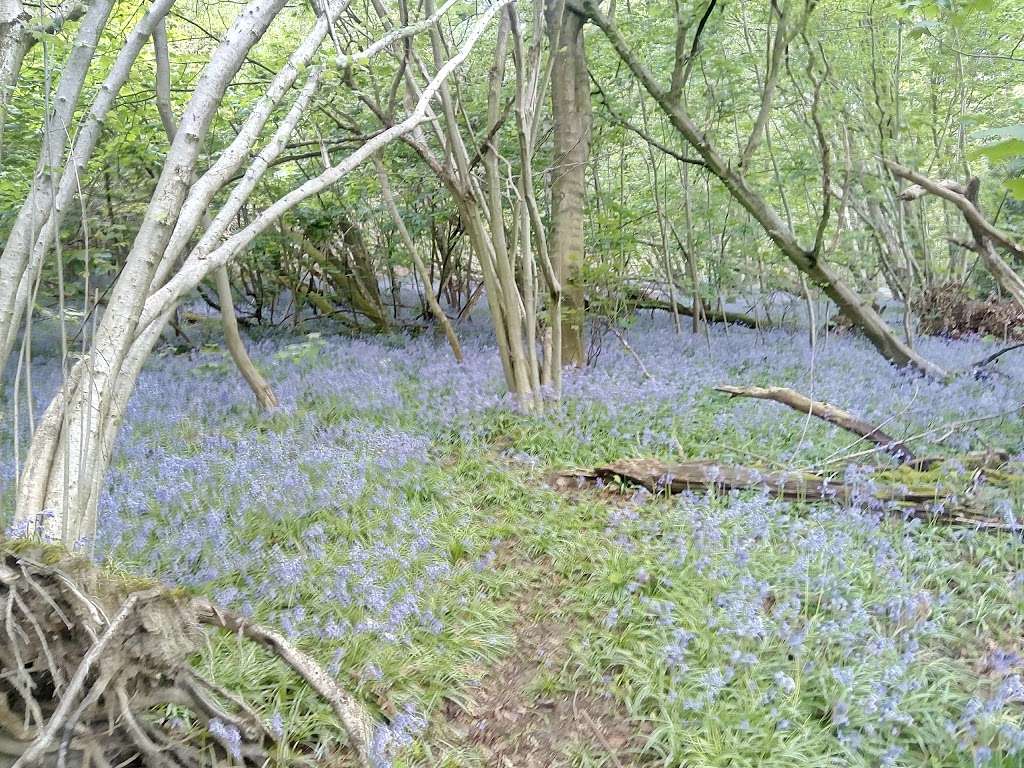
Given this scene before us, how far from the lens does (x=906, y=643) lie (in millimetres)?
3078

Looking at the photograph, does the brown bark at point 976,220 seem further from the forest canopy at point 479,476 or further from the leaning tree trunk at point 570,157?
the leaning tree trunk at point 570,157

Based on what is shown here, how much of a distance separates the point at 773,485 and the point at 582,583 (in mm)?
1597

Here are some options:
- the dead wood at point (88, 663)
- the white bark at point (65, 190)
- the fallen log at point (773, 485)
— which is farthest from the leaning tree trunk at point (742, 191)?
the dead wood at point (88, 663)

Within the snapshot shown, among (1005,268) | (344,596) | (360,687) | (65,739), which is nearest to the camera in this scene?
(65,739)

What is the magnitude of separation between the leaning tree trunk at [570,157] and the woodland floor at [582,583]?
1927 millimetres

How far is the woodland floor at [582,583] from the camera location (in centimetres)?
272

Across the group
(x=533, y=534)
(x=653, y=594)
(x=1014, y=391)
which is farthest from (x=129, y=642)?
(x=1014, y=391)

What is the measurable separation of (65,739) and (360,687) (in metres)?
1.28

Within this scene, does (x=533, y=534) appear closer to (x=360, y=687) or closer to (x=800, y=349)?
(x=360, y=687)

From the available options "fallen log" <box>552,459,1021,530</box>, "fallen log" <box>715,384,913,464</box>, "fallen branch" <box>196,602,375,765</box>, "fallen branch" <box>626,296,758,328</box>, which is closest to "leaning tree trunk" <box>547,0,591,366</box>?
"fallen log" <box>715,384,913,464</box>

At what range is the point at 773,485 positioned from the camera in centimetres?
466

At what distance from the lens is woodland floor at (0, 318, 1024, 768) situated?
272 centimetres

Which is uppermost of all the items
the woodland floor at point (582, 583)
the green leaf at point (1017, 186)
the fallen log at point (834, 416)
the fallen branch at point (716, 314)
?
the green leaf at point (1017, 186)

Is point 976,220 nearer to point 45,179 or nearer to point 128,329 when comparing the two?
point 128,329
